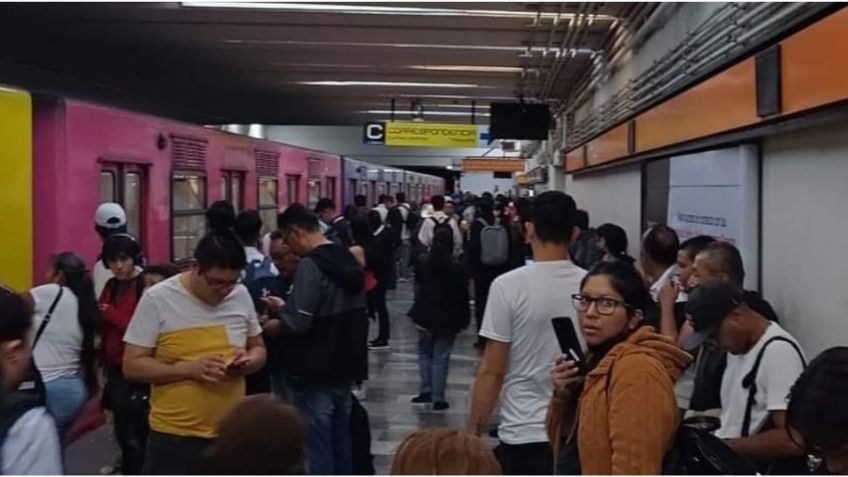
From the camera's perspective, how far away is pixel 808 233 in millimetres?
4973

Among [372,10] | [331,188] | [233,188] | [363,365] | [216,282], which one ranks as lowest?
[363,365]

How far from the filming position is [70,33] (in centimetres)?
1194

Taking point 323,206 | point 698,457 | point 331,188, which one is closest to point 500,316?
point 698,457

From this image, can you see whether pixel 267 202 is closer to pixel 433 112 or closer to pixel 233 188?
pixel 233 188

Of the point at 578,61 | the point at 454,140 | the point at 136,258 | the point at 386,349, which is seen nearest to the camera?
the point at 136,258

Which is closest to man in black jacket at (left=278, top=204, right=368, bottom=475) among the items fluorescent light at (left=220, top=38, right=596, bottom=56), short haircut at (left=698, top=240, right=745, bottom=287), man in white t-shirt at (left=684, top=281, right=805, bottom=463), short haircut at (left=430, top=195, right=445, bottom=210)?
short haircut at (left=698, top=240, right=745, bottom=287)

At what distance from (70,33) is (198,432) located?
9.15 metres

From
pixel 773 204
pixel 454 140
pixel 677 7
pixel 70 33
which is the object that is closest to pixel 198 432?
pixel 773 204

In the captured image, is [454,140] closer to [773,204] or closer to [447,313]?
[447,313]

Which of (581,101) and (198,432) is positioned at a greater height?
(581,101)

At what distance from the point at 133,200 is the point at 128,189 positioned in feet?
0.42

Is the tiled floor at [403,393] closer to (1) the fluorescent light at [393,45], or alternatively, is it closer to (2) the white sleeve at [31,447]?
(1) the fluorescent light at [393,45]

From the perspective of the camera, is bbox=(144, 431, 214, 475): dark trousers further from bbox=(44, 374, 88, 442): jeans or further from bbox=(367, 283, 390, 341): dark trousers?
bbox=(367, 283, 390, 341): dark trousers

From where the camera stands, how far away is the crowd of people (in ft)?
7.07
